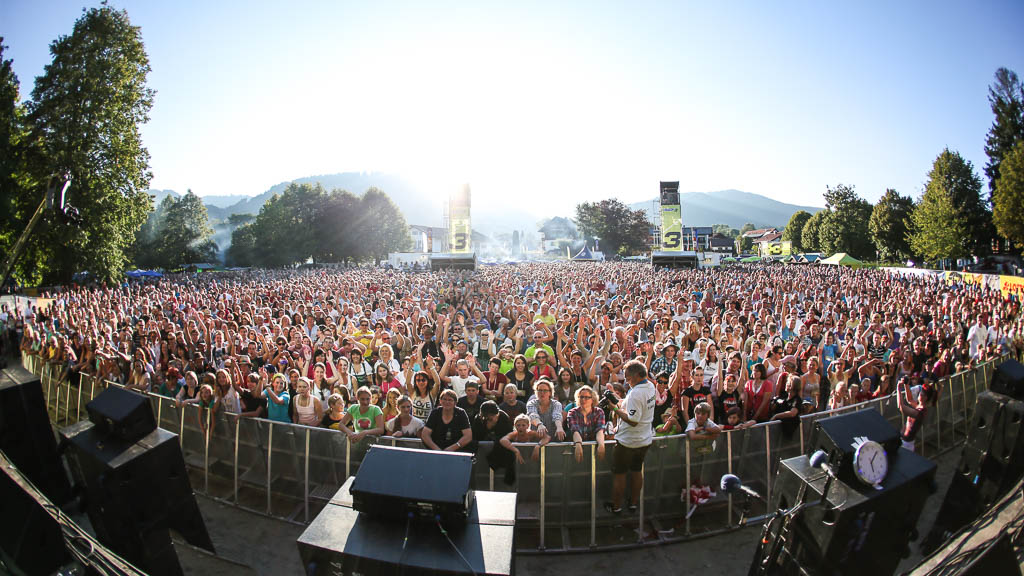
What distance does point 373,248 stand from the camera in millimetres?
60875

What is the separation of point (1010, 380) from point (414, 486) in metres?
5.27

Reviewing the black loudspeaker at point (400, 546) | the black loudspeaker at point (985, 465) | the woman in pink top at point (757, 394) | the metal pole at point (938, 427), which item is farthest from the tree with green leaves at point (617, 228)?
the black loudspeaker at point (400, 546)

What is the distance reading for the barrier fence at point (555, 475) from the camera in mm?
4703

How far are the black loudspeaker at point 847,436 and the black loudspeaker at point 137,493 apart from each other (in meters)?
4.87

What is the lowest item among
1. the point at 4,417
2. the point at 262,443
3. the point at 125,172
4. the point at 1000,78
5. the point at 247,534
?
the point at 247,534

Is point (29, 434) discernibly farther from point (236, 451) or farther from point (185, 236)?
point (185, 236)

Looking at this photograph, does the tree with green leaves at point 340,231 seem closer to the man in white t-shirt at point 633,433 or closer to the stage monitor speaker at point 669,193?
the stage monitor speaker at point 669,193

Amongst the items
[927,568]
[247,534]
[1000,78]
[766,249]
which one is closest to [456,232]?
[247,534]

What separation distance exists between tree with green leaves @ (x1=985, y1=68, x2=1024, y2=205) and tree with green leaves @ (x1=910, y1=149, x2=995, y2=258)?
240cm

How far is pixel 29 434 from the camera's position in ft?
16.4

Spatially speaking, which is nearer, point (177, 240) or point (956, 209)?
point (956, 209)

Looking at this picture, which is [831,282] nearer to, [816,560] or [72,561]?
[816,560]

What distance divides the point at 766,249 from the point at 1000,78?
54.4 m

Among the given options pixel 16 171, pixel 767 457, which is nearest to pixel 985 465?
pixel 767 457
